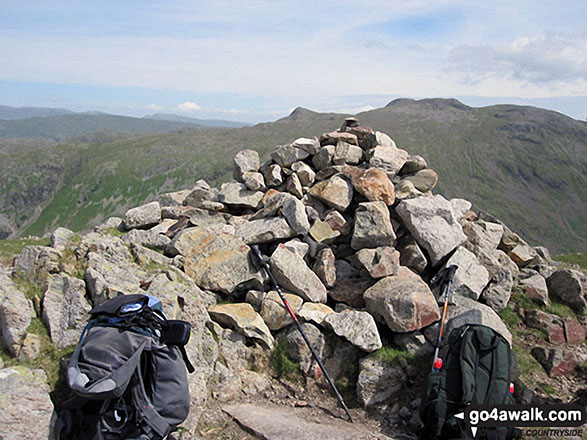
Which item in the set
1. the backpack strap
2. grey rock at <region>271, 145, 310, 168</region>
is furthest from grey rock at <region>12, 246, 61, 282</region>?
grey rock at <region>271, 145, 310, 168</region>

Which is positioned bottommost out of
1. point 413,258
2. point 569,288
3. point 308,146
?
point 569,288

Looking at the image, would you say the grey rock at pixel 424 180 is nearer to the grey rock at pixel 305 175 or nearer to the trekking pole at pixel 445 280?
the grey rock at pixel 305 175

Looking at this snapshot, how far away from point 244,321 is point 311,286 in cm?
259

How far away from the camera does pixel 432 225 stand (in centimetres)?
1325

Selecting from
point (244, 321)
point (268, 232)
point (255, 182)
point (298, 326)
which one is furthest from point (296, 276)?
point (255, 182)

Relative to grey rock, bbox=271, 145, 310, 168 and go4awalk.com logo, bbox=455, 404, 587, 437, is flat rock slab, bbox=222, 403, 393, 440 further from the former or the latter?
grey rock, bbox=271, 145, 310, 168

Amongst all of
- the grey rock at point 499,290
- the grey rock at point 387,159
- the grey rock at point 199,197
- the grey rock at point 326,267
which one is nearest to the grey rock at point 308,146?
the grey rock at point 387,159

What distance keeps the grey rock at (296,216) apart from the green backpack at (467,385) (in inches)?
247

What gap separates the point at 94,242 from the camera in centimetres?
1078

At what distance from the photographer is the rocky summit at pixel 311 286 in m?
8.91

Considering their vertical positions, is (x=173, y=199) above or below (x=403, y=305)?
above

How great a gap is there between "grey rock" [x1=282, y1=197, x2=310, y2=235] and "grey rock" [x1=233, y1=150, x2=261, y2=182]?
4.59 meters

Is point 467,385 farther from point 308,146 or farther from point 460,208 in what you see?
point 308,146

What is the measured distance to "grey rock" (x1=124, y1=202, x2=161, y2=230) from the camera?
15922mm
